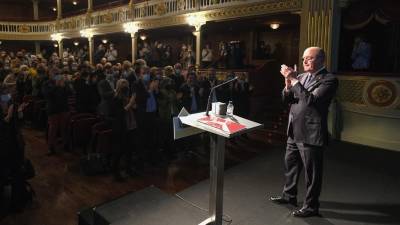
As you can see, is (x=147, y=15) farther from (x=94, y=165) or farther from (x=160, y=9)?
(x=94, y=165)

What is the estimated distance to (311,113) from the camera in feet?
8.98

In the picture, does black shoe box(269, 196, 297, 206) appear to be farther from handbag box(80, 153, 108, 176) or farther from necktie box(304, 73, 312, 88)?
handbag box(80, 153, 108, 176)

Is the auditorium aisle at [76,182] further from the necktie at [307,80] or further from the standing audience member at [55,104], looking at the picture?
the necktie at [307,80]

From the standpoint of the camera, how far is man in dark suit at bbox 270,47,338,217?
2.66 m

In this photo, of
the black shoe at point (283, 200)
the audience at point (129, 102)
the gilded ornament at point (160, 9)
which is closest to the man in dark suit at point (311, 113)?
the black shoe at point (283, 200)

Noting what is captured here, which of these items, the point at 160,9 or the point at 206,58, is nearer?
the point at 160,9

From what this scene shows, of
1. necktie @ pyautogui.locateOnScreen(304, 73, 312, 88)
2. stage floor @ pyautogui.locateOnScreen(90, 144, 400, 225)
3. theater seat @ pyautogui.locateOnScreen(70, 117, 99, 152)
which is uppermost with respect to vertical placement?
necktie @ pyautogui.locateOnScreen(304, 73, 312, 88)

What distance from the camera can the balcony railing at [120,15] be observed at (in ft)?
33.4

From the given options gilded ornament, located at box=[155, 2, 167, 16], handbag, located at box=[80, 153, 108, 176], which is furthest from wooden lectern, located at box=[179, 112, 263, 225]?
gilded ornament, located at box=[155, 2, 167, 16]

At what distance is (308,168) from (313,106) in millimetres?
554

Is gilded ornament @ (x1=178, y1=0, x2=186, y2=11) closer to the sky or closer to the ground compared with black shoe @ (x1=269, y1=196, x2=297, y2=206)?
closer to the sky

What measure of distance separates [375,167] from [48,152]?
17.6 feet

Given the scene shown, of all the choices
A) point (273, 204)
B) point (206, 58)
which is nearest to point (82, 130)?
point (273, 204)

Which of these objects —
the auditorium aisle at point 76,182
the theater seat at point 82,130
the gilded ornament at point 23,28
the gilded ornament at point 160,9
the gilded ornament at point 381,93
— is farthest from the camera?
the gilded ornament at point 23,28
